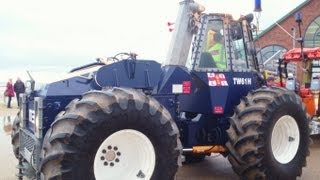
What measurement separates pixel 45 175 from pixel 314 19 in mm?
36994

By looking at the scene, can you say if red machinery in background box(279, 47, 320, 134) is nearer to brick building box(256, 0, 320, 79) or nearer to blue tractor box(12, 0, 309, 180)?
blue tractor box(12, 0, 309, 180)

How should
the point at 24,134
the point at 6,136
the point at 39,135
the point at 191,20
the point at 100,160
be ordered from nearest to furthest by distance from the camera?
the point at 100,160
the point at 39,135
the point at 24,134
the point at 191,20
the point at 6,136

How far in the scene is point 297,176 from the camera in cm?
752

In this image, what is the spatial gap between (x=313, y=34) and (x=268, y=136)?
33372 mm

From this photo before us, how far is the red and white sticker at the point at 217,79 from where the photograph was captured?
727 cm

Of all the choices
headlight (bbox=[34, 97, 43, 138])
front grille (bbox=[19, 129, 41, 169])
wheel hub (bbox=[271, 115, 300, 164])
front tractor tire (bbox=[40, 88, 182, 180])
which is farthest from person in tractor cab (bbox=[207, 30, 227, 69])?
front grille (bbox=[19, 129, 41, 169])

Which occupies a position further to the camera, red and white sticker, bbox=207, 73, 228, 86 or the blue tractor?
red and white sticker, bbox=207, 73, 228, 86

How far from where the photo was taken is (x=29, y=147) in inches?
250

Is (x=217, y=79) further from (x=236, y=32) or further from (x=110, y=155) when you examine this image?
(x=110, y=155)

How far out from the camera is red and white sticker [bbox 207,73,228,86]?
727cm

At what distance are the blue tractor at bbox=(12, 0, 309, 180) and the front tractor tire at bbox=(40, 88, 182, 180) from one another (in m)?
0.01

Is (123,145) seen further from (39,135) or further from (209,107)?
(209,107)

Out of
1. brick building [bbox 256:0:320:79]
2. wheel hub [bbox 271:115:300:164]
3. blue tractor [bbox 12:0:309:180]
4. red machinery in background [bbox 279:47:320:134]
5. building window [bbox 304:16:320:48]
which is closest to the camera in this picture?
blue tractor [bbox 12:0:309:180]

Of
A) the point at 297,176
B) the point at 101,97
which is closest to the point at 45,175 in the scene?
the point at 101,97
